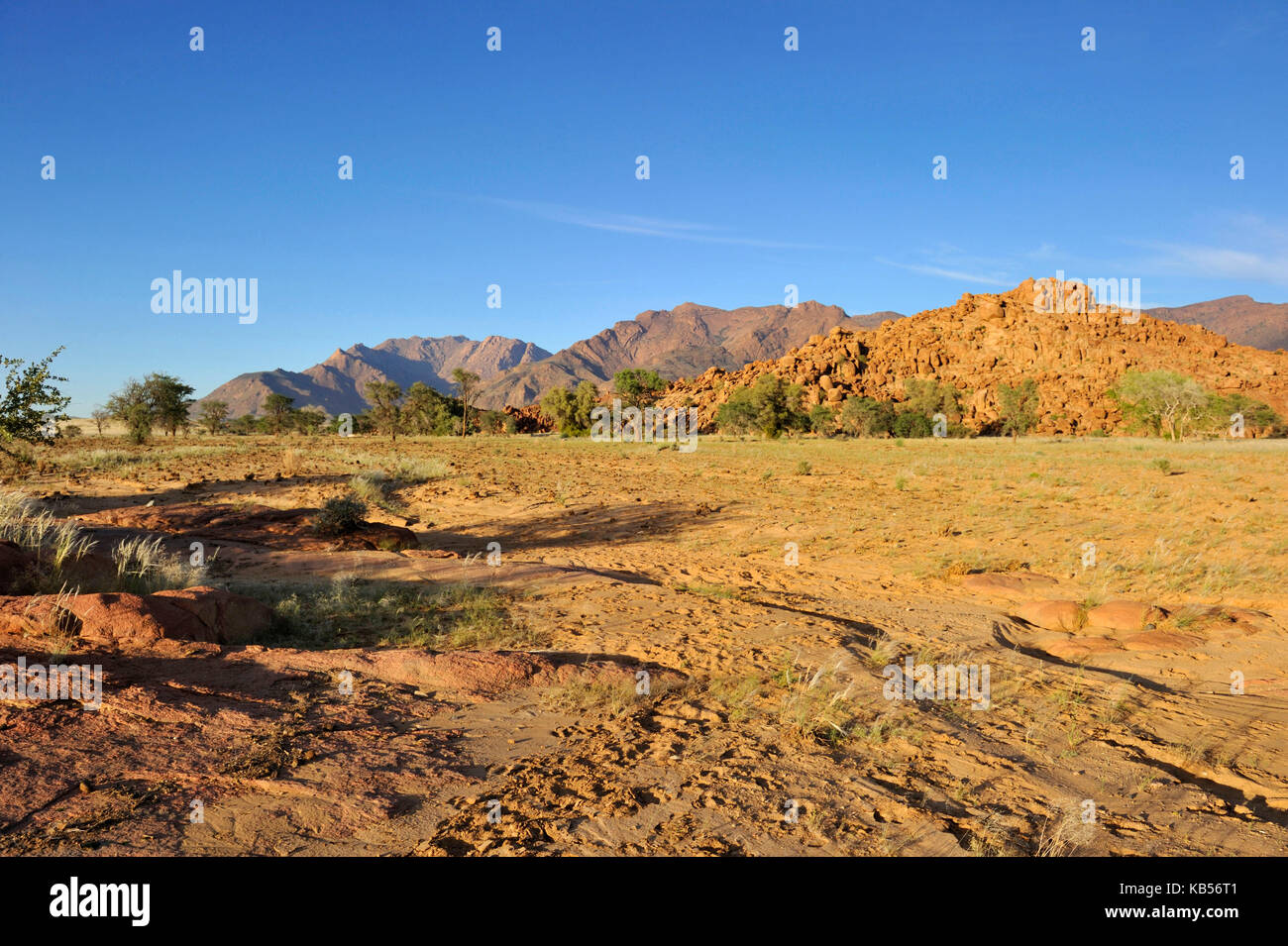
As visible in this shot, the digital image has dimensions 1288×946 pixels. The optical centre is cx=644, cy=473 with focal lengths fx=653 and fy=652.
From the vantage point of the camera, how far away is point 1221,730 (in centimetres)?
570

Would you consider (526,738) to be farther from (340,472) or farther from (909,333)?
(909,333)

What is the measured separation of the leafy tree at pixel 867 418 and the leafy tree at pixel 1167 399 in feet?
78.9

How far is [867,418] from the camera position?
77.7m

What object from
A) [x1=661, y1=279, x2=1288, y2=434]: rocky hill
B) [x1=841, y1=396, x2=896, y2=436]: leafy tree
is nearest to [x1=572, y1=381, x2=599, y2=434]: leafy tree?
[x1=841, y1=396, x2=896, y2=436]: leafy tree

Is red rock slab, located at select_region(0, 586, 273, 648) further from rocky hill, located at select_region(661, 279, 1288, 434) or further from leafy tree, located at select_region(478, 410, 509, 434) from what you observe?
rocky hill, located at select_region(661, 279, 1288, 434)

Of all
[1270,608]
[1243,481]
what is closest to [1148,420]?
[1243,481]

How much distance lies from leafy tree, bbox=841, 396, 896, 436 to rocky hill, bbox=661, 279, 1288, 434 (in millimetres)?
17876

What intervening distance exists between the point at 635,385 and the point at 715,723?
71423mm

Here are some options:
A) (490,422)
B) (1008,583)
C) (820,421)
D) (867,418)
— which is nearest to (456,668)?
(1008,583)

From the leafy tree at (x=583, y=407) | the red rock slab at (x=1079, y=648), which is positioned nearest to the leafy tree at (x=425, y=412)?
the leafy tree at (x=583, y=407)

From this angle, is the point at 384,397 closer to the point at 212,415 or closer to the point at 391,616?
the point at 212,415

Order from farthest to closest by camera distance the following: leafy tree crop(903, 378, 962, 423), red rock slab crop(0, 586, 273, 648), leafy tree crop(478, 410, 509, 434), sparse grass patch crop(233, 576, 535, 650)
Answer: leafy tree crop(903, 378, 962, 423) < leafy tree crop(478, 410, 509, 434) < sparse grass patch crop(233, 576, 535, 650) < red rock slab crop(0, 586, 273, 648)

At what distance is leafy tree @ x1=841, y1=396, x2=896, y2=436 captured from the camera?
7775cm
